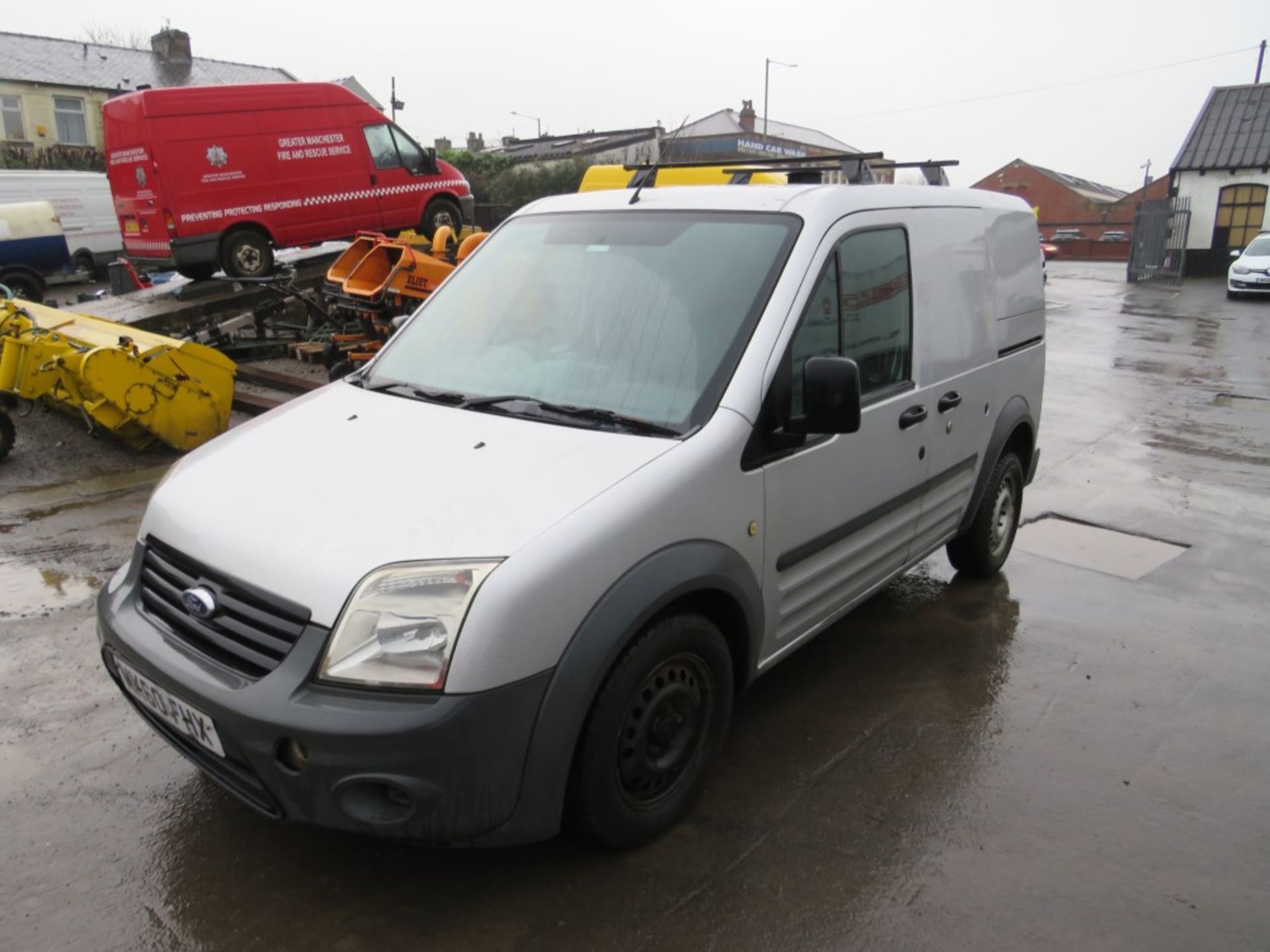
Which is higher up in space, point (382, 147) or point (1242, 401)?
point (382, 147)

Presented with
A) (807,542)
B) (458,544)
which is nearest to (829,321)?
(807,542)

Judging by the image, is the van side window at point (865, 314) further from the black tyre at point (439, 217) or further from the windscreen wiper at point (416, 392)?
the black tyre at point (439, 217)

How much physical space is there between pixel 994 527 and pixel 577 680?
3373mm

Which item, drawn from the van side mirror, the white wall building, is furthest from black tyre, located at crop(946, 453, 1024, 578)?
the white wall building

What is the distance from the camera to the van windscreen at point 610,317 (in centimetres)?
295

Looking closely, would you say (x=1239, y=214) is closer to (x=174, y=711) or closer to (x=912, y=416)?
(x=912, y=416)

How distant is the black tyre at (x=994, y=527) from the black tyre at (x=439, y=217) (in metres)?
11.1

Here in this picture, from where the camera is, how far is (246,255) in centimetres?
1269

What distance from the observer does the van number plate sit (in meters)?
2.38

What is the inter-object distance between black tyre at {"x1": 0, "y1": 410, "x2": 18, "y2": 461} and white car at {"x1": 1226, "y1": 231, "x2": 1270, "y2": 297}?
85.9 ft

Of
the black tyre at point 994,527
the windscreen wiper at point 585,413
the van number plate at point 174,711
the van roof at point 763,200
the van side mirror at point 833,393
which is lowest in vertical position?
the black tyre at point 994,527

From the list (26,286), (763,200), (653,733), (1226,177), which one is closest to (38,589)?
(653,733)

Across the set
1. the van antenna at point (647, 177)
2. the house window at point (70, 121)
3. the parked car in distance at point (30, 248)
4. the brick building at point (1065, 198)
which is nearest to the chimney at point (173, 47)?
the house window at point (70, 121)

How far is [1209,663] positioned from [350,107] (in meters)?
13.0
